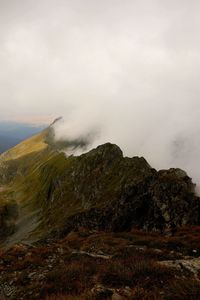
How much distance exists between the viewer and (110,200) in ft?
329

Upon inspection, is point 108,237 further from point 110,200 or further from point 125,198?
point 110,200

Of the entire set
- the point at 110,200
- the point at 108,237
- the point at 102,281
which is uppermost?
the point at 110,200

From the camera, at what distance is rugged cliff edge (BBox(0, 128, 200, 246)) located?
238 feet

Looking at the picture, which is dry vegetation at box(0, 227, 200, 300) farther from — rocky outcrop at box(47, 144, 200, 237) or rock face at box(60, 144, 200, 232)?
rock face at box(60, 144, 200, 232)

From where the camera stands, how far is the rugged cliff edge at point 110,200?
72.6m

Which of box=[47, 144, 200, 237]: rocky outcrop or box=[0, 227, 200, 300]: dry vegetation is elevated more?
box=[47, 144, 200, 237]: rocky outcrop

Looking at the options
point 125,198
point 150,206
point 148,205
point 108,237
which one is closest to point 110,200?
point 125,198

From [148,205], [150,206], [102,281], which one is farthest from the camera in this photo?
[148,205]

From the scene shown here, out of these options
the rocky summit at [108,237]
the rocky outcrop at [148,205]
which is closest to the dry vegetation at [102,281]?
the rocky summit at [108,237]

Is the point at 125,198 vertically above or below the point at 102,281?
above

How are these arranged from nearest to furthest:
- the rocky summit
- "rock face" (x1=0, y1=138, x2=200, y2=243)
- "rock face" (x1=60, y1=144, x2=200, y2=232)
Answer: the rocky summit
"rock face" (x1=60, y1=144, x2=200, y2=232)
"rock face" (x1=0, y1=138, x2=200, y2=243)

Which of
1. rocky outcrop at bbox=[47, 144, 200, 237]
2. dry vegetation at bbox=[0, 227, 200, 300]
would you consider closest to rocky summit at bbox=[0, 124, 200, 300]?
dry vegetation at bbox=[0, 227, 200, 300]

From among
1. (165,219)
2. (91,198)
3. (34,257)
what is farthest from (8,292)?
(91,198)

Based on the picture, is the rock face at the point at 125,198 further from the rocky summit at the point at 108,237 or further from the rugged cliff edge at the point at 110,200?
the rocky summit at the point at 108,237
